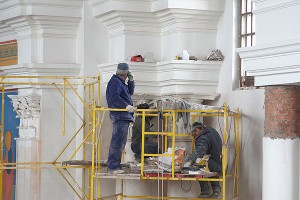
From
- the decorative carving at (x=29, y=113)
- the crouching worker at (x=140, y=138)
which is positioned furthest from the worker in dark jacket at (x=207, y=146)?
the decorative carving at (x=29, y=113)

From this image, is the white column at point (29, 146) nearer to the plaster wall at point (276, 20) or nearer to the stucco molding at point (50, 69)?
the stucco molding at point (50, 69)

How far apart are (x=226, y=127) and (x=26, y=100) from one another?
181 inches

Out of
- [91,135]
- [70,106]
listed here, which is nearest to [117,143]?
[91,135]

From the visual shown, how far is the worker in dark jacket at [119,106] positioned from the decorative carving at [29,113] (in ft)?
10.8

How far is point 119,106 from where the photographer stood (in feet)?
53.7

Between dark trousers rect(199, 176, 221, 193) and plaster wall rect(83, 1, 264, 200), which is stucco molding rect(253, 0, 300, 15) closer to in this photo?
plaster wall rect(83, 1, 264, 200)

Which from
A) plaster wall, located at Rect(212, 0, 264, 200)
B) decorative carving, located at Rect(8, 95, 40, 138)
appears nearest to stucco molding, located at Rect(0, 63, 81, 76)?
decorative carving, located at Rect(8, 95, 40, 138)

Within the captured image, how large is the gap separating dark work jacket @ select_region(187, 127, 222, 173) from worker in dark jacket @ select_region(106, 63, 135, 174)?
954 millimetres

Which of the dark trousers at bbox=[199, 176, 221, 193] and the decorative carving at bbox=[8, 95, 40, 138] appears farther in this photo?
the decorative carving at bbox=[8, 95, 40, 138]

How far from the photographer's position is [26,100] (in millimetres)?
19719

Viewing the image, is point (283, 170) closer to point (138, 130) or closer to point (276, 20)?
point (276, 20)

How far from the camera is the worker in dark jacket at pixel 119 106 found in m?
16.4

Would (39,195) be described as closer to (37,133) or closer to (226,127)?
(37,133)

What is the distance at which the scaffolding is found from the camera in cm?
1630
